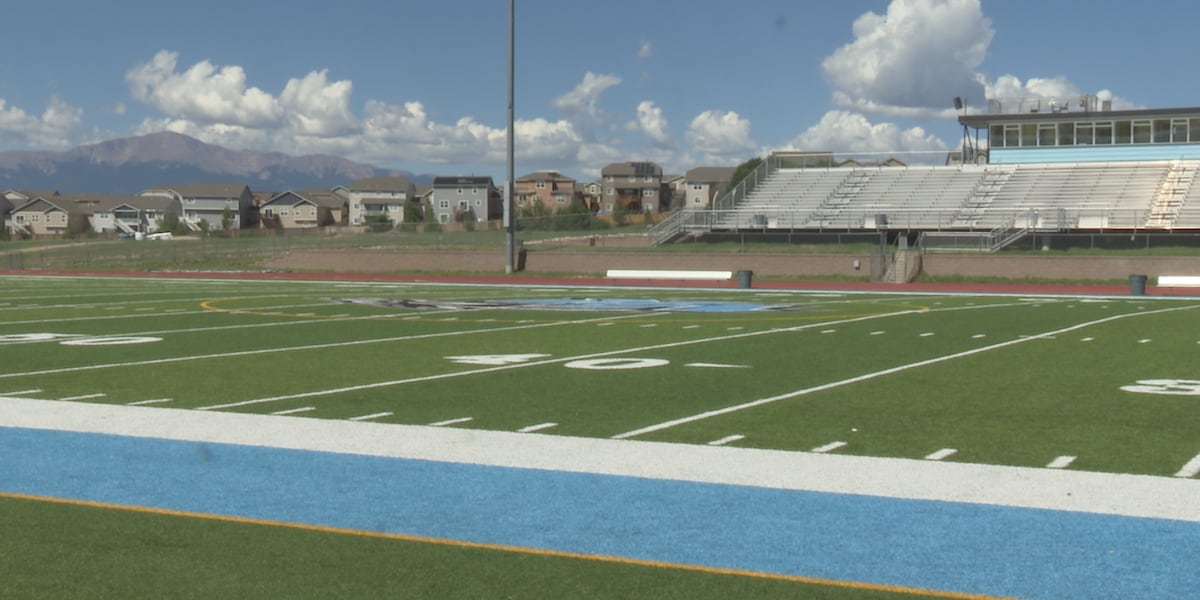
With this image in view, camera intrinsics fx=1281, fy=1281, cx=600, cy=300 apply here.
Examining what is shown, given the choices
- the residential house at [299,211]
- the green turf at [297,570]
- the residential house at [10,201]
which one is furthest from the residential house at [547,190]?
the green turf at [297,570]

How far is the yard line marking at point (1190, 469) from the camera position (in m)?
8.64

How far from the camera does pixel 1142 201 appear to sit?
56875 millimetres

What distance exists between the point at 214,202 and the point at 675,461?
171877 mm

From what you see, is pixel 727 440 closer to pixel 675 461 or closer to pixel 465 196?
pixel 675 461

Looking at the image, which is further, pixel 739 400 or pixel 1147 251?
pixel 1147 251

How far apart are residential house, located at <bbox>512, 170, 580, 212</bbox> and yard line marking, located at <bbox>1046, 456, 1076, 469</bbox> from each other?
163 meters

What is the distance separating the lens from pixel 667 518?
7.40 m

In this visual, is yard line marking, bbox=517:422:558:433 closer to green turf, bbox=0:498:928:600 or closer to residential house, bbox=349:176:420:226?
green turf, bbox=0:498:928:600

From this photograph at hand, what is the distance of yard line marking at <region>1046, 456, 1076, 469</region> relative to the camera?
8969 millimetres

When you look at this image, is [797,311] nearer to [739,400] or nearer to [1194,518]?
[739,400]

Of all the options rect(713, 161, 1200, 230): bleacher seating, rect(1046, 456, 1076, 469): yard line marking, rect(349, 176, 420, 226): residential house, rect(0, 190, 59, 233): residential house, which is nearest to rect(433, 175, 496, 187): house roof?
rect(349, 176, 420, 226): residential house

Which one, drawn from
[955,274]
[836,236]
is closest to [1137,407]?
[955,274]

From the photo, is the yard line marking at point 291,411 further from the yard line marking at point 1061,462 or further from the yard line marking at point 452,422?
the yard line marking at point 1061,462

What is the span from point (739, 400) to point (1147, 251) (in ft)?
128
